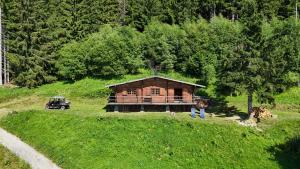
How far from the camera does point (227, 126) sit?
45.9 m

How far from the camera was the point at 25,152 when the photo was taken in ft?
143

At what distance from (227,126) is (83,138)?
1542cm

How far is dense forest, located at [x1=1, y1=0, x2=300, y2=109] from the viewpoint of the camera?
68.1 meters

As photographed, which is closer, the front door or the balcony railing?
the balcony railing

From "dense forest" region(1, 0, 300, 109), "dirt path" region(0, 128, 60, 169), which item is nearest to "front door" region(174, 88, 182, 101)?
"dense forest" region(1, 0, 300, 109)

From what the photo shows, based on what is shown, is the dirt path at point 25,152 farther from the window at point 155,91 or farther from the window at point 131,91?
the window at point 155,91

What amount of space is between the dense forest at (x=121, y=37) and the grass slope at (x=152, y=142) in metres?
12.1

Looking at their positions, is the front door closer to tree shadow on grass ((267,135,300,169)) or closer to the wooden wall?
the wooden wall

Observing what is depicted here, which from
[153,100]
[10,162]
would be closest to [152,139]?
[153,100]

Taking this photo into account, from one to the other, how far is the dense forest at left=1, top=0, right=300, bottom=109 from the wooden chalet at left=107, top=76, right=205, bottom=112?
577 centimetres

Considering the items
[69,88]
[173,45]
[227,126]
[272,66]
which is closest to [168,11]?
[173,45]

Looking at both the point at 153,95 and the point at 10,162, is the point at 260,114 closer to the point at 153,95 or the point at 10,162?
the point at 153,95

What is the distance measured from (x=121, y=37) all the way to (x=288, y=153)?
1438 inches

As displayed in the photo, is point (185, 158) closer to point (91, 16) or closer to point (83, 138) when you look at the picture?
point (83, 138)
